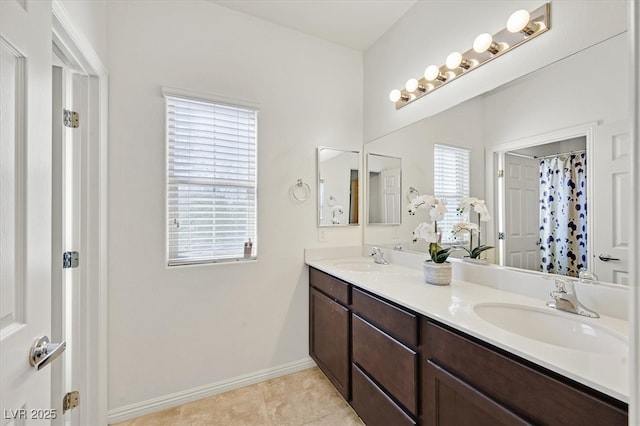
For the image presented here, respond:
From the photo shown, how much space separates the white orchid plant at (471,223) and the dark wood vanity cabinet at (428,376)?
63 cm

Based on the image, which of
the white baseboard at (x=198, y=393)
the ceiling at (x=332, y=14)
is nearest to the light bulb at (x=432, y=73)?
the ceiling at (x=332, y=14)

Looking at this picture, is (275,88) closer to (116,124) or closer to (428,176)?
(116,124)

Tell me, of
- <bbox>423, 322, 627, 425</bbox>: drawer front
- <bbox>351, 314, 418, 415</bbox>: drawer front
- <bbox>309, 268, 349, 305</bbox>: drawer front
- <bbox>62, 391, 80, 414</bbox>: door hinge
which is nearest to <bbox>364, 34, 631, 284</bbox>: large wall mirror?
<bbox>423, 322, 627, 425</bbox>: drawer front

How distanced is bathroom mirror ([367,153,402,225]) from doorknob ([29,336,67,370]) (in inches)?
77.8

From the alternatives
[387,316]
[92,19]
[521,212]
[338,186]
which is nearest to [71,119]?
[92,19]

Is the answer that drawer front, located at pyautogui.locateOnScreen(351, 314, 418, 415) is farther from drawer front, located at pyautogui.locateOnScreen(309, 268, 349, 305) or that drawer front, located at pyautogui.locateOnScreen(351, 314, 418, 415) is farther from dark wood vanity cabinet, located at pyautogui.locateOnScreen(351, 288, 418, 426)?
drawer front, located at pyautogui.locateOnScreen(309, 268, 349, 305)

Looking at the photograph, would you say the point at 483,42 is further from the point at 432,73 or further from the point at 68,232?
the point at 68,232

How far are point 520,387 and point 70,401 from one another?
6.82ft

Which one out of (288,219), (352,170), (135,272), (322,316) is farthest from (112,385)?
(352,170)

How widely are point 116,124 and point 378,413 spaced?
222 centimetres

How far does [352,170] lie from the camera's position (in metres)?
2.48

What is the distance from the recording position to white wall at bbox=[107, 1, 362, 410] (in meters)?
1.70

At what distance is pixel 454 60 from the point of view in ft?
5.27

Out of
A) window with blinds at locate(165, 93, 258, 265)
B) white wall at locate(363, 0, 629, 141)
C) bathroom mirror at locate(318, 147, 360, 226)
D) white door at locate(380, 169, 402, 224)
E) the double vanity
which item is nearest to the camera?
the double vanity
